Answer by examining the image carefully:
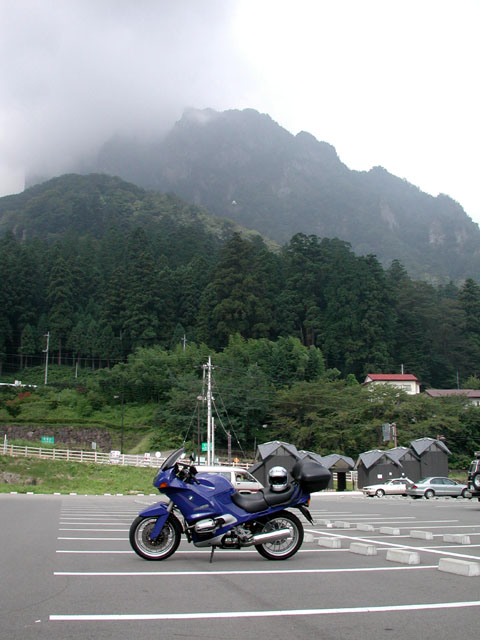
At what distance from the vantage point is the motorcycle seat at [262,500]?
21.4 ft

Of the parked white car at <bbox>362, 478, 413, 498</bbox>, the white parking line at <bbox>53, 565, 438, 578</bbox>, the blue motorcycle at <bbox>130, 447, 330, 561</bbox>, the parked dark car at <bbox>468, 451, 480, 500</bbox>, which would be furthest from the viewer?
the parked white car at <bbox>362, 478, 413, 498</bbox>

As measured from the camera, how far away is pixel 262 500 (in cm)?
655

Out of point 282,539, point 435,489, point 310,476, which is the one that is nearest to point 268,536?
point 282,539

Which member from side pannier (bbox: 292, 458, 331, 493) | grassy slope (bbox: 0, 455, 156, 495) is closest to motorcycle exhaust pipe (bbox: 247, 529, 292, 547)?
side pannier (bbox: 292, 458, 331, 493)

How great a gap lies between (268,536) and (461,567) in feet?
6.64

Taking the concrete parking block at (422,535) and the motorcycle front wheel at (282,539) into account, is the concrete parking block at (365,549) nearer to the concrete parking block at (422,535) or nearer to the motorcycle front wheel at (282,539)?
the motorcycle front wheel at (282,539)

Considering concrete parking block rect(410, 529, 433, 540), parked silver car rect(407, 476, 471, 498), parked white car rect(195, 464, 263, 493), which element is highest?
concrete parking block rect(410, 529, 433, 540)

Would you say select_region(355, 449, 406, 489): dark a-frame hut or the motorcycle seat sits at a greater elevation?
the motorcycle seat

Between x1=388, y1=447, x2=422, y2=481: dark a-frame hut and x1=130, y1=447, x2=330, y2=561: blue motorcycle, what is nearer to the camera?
x1=130, y1=447, x2=330, y2=561: blue motorcycle

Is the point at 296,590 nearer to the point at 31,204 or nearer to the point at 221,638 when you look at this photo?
the point at 221,638

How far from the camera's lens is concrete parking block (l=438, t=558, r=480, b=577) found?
5.50m

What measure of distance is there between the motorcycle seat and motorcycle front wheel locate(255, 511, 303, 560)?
0.17 m

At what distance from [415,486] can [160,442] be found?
25.1 metres

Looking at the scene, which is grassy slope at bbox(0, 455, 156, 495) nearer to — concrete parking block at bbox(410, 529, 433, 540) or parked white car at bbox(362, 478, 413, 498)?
parked white car at bbox(362, 478, 413, 498)
